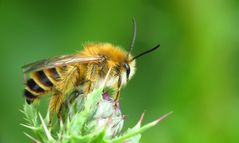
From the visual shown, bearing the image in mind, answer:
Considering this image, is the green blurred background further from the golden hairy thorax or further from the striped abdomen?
the striped abdomen

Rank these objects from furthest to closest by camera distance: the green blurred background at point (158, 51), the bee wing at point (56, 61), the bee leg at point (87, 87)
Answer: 1. the green blurred background at point (158, 51)
2. the bee leg at point (87, 87)
3. the bee wing at point (56, 61)

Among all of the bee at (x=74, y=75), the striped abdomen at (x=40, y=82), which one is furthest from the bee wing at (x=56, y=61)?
the striped abdomen at (x=40, y=82)

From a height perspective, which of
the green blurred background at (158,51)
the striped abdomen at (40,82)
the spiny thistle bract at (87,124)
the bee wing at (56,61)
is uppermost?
the bee wing at (56,61)

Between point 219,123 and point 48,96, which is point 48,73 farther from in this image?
point 219,123

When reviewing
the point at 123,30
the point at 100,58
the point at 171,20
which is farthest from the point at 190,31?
the point at 100,58

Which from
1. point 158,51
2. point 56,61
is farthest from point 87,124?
point 158,51

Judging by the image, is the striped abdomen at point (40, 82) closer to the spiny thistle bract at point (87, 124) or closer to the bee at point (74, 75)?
the bee at point (74, 75)

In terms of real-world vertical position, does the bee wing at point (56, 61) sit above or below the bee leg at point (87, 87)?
above

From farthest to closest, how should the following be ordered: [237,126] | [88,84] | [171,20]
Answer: [171,20]
[237,126]
[88,84]

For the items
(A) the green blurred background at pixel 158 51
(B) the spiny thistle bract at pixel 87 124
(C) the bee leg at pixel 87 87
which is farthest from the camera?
(A) the green blurred background at pixel 158 51
